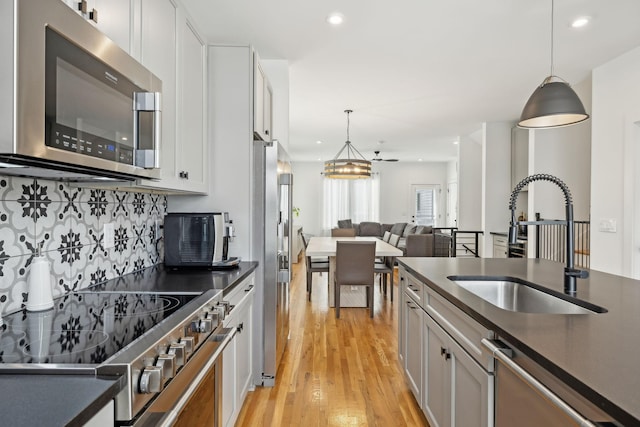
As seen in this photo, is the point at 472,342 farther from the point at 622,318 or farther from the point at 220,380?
the point at 220,380

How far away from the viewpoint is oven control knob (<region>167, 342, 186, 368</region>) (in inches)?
44.3

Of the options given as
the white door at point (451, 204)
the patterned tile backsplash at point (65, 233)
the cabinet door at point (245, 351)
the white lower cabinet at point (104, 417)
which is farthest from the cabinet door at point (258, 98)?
the white door at point (451, 204)

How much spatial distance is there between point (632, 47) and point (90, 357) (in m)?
4.32

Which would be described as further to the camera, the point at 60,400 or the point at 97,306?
the point at 97,306

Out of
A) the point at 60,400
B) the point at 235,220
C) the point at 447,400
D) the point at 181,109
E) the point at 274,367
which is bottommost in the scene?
the point at 274,367

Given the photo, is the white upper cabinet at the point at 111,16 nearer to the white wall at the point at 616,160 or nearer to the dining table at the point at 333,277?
the dining table at the point at 333,277

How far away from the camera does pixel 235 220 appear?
2.55 metres

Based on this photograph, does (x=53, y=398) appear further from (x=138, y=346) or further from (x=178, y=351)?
(x=178, y=351)

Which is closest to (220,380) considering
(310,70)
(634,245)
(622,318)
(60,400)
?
(60,400)

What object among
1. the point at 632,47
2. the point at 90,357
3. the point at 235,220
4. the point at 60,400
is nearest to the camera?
the point at 60,400

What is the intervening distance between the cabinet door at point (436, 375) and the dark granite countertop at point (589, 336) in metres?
0.23

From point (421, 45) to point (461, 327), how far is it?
8.15 ft

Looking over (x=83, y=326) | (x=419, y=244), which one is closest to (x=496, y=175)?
(x=419, y=244)

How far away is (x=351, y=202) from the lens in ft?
34.1
